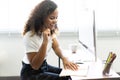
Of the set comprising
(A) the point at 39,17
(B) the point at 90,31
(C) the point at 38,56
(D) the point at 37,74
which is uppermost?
(A) the point at 39,17

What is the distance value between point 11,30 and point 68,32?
2.60ft

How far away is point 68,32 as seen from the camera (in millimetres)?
3254

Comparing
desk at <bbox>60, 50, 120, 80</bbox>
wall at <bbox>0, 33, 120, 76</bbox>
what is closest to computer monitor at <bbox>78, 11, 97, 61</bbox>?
desk at <bbox>60, 50, 120, 80</bbox>

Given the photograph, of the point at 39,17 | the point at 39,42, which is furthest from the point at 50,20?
the point at 39,42

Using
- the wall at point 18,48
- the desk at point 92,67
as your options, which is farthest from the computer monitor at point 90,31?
the wall at point 18,48

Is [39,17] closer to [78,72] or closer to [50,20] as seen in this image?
[50,20]

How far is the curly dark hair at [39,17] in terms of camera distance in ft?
6.26

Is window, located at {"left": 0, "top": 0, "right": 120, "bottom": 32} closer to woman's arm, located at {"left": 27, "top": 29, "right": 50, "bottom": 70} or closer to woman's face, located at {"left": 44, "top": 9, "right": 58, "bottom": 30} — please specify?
woman's face, located at {"left": 44, "top": 9, "right": 58, "bottom": 30}

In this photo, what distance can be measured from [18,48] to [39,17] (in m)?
1.50

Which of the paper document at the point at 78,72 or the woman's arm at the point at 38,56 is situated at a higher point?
the woman's arm at the point at 38,56

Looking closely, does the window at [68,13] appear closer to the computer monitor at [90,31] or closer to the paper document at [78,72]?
the computer monitor at [90,31]

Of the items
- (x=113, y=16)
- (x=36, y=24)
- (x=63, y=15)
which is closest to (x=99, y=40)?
(x=113, y=16)

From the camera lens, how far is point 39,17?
6.32 ft

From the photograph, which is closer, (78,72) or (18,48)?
(78,72)
